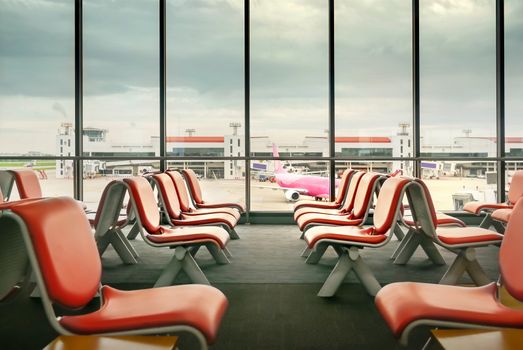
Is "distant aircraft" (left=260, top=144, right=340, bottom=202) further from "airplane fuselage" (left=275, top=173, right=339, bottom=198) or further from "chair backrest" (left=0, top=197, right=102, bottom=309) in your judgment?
"chair backrest" (left=0, top=197, right=102, bottom=309)

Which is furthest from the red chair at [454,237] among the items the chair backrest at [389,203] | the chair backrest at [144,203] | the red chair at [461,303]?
the chair backrest at [144,203]

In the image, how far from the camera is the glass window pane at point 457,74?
680 cm

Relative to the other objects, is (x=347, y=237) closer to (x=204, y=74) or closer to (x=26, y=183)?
(x=26, y=183)

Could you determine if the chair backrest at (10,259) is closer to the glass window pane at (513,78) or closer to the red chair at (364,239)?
the red chair at (364,239)

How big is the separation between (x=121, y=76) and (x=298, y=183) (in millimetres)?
3117

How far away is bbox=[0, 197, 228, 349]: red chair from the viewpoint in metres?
1.43

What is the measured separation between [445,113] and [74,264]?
6392 mm

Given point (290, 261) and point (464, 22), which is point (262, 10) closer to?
point (464, 22)

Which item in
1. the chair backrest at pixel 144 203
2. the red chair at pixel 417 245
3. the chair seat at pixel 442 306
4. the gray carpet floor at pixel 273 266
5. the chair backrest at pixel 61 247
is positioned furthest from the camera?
the red chair at pixel 417 245

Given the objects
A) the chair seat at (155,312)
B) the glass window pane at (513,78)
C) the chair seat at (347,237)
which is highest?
the glass window pane at (513,78)

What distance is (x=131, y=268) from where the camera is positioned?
13.4ft

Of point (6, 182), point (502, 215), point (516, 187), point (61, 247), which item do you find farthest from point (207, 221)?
point (516, 187)

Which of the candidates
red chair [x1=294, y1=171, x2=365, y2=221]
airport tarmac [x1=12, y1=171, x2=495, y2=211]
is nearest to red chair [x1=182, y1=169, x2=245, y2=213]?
red chair [x1=294, y1=171, x2=365, y2=221]

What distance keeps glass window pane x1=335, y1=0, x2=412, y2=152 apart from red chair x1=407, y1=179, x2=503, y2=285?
3.45 m
